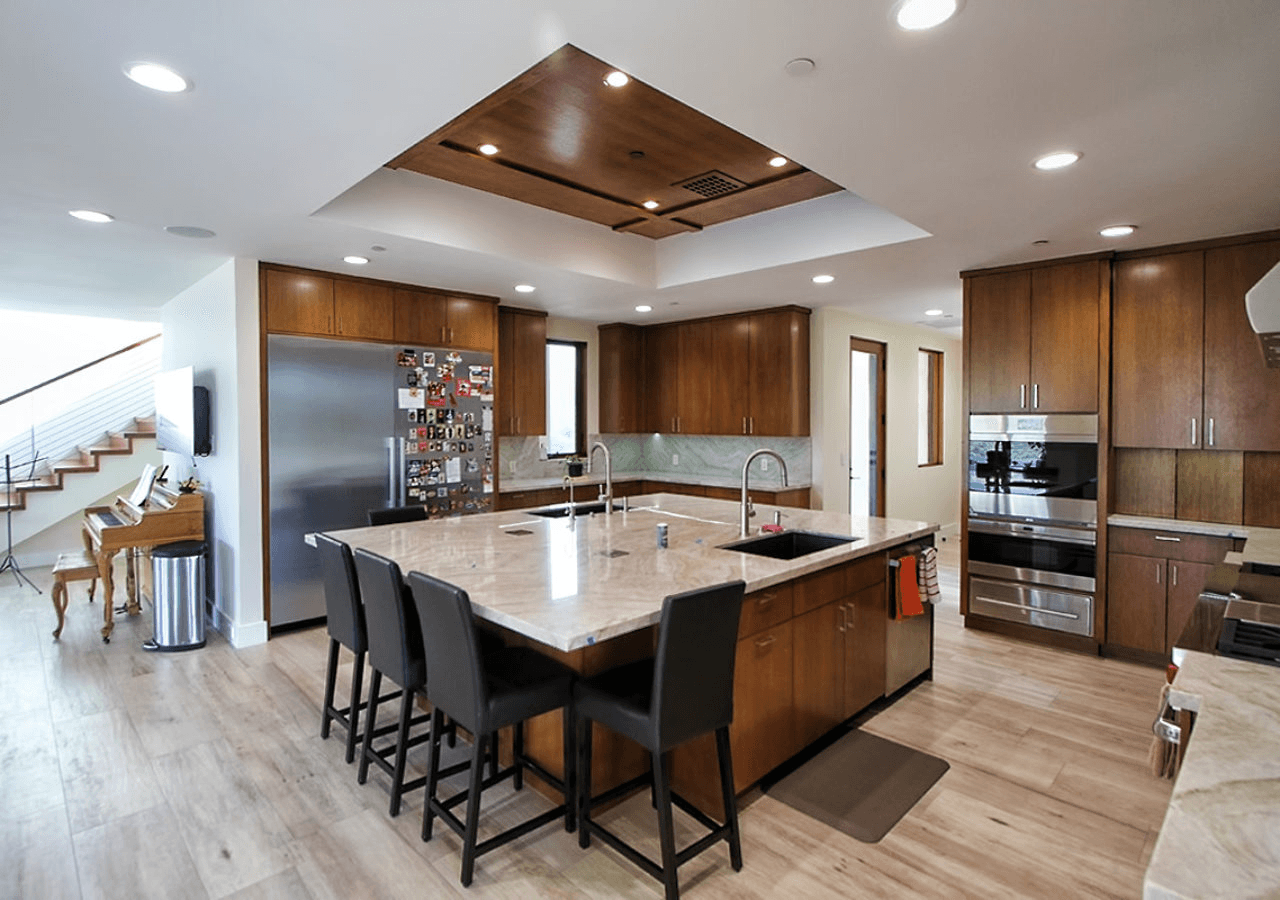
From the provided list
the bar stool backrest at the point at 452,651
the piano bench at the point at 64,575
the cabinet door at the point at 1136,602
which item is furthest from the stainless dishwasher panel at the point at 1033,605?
the piano bench at the point at 64,575

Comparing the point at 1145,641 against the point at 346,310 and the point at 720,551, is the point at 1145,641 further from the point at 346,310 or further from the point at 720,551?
the point at 346,310

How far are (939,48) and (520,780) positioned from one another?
9.34 feet

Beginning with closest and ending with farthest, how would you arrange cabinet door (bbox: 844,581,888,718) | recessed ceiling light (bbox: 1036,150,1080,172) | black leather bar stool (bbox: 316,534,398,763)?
recessed ceiling light (bbox: 1036,150,1080,172) → black leather bar stool (bbox: 316,534,398,763) → cabinet door (bbox: 844,581,888,718)

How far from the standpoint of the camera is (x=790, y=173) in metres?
3.72

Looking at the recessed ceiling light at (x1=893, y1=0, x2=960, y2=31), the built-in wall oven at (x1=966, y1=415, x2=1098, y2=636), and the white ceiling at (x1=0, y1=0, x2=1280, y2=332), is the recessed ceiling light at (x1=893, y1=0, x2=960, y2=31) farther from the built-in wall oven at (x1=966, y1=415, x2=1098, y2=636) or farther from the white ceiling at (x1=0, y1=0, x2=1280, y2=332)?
the built-in wall oven at (x1=966, y1=415, x2=1098, y2=636)

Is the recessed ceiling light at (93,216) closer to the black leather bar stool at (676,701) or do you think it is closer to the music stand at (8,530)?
Result: the black leather bar stool at (676,701)

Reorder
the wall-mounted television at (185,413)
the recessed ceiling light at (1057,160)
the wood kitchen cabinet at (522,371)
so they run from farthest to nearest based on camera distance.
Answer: the wood kitchen cabinet at (522,371) → the wall-mounted television at (185,413) → the recessed ceiling light at (1057,160)

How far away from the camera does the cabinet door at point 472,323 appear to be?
5328 mm

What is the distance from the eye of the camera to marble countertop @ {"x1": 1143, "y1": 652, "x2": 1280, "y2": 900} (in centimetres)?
79

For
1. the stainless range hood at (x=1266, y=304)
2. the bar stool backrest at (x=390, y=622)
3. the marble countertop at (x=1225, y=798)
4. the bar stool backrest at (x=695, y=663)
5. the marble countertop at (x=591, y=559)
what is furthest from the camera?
the bar stool backrest at (x=390, y=622)

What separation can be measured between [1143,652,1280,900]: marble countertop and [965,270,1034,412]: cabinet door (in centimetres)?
339

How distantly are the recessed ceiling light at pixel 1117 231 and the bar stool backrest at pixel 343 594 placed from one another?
4064 mm

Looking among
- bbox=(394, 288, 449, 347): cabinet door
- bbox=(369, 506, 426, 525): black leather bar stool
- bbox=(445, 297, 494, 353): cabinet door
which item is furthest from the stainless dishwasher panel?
bbox=(394, 288, 449, 347): cabinet door

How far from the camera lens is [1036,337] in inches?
173
